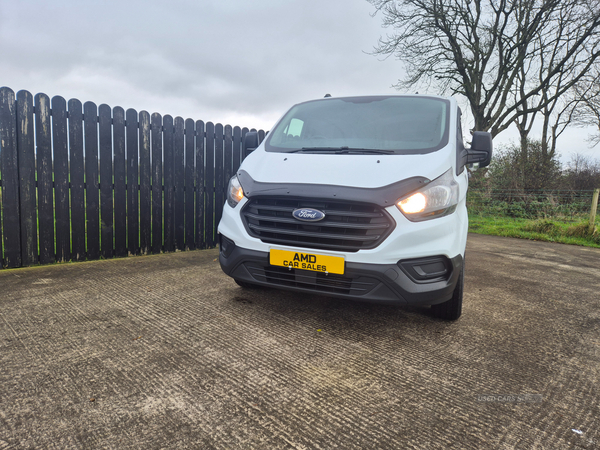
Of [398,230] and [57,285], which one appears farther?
[57,285]

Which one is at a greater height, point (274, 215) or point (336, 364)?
point (274, 215)

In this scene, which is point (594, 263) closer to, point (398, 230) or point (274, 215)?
point (398, 230)

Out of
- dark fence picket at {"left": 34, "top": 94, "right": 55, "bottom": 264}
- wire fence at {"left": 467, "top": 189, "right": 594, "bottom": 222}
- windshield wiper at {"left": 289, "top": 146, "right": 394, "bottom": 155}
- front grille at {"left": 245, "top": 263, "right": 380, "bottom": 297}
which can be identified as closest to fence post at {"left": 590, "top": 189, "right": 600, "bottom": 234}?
wire fence at {"left": 467, "top": 189, "right": 594, "bottom": 222}

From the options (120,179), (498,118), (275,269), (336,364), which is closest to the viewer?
(336,364)

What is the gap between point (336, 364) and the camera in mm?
2162

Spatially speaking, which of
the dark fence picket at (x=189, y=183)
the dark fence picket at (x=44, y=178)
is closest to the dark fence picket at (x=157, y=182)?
the dark fence picket at (x=189, y=183)

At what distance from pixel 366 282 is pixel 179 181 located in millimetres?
4022

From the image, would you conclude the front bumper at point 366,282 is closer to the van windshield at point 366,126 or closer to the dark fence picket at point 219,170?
the van windshield at point 366,126

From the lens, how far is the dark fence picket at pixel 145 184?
503 cm

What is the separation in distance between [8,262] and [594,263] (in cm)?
836

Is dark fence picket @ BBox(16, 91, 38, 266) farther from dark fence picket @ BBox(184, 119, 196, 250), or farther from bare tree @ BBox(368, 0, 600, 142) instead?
bare tree @ BBox(368, 0, 600, 142)

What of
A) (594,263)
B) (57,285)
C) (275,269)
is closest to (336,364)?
(275,269)

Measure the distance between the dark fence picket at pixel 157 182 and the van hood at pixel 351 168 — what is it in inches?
111

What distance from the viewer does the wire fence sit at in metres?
9.23
